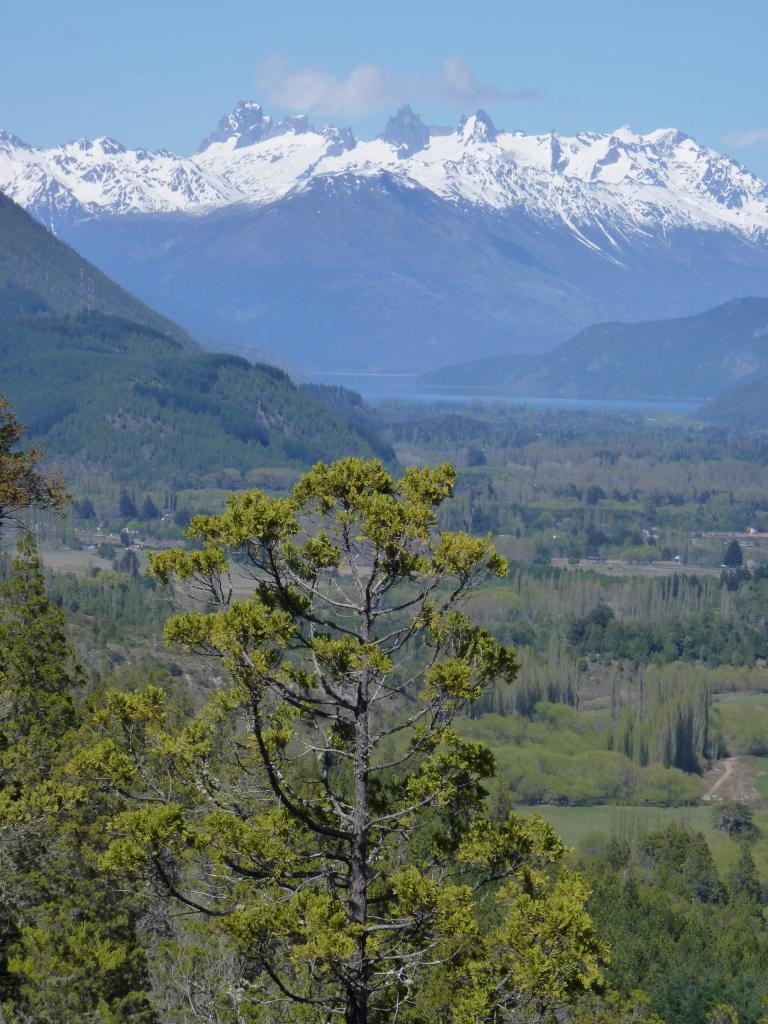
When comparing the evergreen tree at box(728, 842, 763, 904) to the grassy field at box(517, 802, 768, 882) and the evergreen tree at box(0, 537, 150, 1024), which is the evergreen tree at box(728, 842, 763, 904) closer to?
the grassy field at box(517, 802, 768, 882)

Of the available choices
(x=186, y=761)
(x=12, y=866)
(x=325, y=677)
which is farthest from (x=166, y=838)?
(x=12, y=866)

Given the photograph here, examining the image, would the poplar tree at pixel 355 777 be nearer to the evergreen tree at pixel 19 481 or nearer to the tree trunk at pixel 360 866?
the tree trunk at pixel 360 866

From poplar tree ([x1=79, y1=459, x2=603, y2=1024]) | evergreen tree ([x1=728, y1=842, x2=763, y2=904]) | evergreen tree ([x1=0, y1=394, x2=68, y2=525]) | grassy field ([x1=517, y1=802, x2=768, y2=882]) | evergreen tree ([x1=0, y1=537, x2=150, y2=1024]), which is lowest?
grassy field ([x1=517, y1=802, x2=768, y2=882])

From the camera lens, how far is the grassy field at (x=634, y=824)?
3578 inches

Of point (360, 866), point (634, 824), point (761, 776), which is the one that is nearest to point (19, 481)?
point (360, 866)

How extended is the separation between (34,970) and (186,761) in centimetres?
802

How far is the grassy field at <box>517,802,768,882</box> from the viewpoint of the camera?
3578 inches

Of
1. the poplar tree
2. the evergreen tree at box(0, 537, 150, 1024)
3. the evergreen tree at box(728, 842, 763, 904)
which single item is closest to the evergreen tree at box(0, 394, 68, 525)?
the evergreen tree at box(0, 537, 150, 1024)

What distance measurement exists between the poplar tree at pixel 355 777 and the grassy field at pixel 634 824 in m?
65.7

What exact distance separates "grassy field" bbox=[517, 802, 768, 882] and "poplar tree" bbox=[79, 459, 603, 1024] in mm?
65680

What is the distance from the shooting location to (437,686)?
2248 centimetres

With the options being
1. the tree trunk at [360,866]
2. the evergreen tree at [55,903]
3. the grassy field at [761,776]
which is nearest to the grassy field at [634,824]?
the grassy field at [761,776]

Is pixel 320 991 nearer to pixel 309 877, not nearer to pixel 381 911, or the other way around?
pixel 381 911

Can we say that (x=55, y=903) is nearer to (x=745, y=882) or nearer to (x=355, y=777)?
(x=355, y=777)
